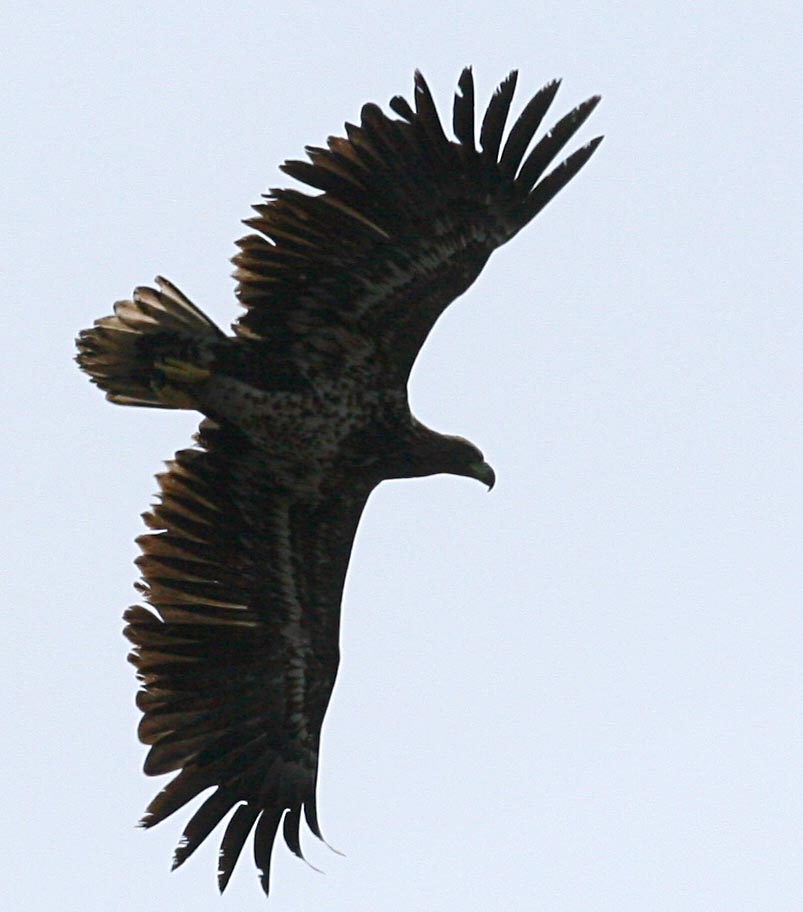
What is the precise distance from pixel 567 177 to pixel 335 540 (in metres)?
2.89

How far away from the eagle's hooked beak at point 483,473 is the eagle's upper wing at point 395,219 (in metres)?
1.25

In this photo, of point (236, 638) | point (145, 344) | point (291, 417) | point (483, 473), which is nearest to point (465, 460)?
point (483, 473)

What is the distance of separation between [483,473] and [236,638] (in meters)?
1.95

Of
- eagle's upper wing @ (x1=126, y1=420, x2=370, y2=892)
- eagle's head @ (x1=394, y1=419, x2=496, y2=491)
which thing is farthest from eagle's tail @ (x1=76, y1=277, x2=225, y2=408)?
eagle's head @ (x1=394, y1=419, x2=496, y2=491)

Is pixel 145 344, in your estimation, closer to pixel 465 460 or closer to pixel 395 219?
pixel 395 219

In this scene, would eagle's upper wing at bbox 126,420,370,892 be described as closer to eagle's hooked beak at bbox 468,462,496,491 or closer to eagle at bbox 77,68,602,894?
eagle at bbox 77,68,602,894

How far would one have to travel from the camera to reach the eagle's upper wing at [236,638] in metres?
13.8

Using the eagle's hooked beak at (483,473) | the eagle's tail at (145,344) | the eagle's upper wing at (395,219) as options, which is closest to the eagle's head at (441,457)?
the eagle's hooked beak at (483,473)

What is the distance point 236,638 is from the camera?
556 inches

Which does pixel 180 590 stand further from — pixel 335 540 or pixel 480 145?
pixel 480 145

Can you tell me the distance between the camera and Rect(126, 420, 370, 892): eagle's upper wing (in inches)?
541

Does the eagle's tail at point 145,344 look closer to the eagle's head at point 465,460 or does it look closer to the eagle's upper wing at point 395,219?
the eagle's upper wing at point 395,219

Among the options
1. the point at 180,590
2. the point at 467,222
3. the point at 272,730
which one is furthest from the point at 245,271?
the point at 272,730

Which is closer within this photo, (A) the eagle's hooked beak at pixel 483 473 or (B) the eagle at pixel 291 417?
(B) the eagle at pixel 291 417
